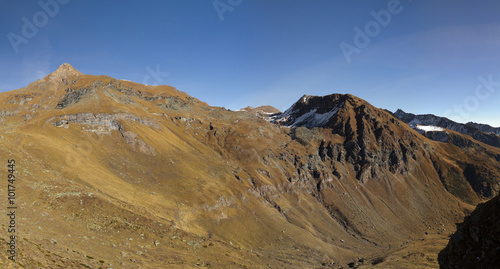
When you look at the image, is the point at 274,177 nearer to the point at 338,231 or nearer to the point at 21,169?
the point at 338,231

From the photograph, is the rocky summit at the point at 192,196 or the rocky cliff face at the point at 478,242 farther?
the rocky summit at the point at 192,196

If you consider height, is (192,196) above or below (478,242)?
below

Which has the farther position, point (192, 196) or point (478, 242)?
point (192, 196)

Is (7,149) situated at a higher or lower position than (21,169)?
higher

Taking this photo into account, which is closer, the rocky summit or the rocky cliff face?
the rocky cliff face

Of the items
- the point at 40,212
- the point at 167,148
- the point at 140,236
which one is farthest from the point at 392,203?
the point at 40,212
